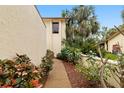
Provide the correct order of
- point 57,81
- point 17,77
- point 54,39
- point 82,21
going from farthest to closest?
point 82,21
point 54,39
point 57,81
point 17,77

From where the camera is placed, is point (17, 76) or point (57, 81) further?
point (57, 81)

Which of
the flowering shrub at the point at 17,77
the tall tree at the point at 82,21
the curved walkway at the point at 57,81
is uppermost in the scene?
the tall tree at the point at 82,21

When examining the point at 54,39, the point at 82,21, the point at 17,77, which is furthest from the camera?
the point at 82,21

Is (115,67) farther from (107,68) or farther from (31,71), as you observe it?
(31,71)

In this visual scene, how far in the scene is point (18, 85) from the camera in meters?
3.64

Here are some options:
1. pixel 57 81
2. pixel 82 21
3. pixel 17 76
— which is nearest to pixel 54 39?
pixel 82 21

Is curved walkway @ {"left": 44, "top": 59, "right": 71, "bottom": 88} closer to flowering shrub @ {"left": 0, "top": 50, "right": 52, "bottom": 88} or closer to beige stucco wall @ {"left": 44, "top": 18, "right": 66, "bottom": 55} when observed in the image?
flowering shrub @ {"left": 0, "top": 50, "right": 52, "bottom": 88}

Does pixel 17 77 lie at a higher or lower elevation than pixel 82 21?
lower

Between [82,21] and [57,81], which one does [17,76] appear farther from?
[82,21]

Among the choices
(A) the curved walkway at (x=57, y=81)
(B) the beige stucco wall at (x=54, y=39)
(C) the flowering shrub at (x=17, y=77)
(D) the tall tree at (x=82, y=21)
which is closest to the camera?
(C) the flowering shrub at (x=17, y=77)

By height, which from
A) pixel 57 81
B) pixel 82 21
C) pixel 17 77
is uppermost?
pixel 82 21

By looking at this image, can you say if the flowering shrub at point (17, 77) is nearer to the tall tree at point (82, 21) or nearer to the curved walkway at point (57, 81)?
the curved walkway at point (57, 81)

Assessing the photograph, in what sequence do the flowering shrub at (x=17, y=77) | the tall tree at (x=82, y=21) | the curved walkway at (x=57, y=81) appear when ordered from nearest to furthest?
1. the flowering shrub at (x=17, y=77)
2. the curved walkway at (x=57, y=81)
3. the tall tree at (x=82, y=21)

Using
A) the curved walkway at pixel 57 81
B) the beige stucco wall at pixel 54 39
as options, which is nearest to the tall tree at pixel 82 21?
the beige stucco wall at pixel 54 39
